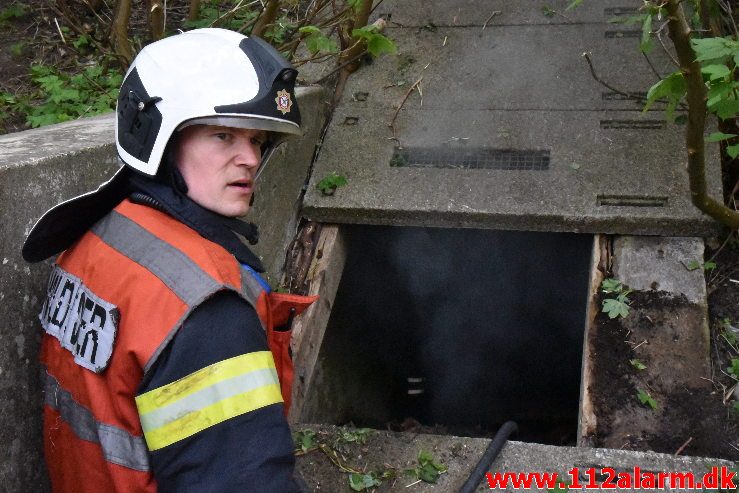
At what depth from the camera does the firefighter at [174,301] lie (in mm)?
1737

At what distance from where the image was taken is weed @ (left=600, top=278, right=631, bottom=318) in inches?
136

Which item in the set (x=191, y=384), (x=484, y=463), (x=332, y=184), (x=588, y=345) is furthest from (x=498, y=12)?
(x=191, y=384)

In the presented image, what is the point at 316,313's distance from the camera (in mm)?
3973

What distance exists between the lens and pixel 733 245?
376 cm

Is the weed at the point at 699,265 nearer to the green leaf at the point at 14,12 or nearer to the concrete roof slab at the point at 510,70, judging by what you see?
the concrete roof slab at the point at 510,70

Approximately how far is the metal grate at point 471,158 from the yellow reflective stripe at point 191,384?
262cm

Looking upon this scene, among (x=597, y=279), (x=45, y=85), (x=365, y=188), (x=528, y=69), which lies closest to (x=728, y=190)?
(x=597, y=279)

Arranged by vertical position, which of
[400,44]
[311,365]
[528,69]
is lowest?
[311,365]

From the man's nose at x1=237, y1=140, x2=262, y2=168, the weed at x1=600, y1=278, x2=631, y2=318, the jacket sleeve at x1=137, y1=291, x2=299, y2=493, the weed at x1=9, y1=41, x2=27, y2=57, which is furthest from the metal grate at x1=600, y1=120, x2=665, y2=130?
the weed at x1=9, y1=41, x2=27, y2=57

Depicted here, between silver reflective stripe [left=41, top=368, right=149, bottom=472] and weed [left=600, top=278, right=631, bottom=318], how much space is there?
2324mm

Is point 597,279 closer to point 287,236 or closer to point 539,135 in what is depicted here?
point 539,135

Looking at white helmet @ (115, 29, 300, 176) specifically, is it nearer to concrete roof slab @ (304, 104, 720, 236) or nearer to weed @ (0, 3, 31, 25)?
concrete roof slab @ (304, 104, 720, 236)

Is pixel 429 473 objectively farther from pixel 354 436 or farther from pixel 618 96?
pixel 618 96

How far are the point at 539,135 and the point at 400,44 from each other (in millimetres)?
1212
